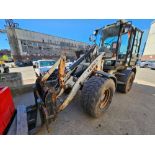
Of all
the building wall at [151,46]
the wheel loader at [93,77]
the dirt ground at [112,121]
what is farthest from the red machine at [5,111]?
the building wall at [151,46]

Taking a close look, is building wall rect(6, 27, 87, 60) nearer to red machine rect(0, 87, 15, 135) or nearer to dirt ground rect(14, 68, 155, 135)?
dirt ground rect(14, 68, 155, 135)

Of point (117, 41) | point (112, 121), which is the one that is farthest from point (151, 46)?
point (112, 121)

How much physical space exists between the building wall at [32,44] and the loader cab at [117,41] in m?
22.4

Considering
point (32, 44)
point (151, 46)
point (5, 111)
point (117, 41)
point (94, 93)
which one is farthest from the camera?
point (32, 44)

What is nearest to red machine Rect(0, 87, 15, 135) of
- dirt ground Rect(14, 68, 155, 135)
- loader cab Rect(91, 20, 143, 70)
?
dirt ground Rect(14, 68, 155, 135)

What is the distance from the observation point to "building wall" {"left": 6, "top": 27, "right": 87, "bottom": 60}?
2909 centimetres

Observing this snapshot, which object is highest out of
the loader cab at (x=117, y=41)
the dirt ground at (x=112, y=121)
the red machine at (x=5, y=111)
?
the loader cab at (x=117, y=41)

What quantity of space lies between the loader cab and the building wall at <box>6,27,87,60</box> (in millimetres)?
22371

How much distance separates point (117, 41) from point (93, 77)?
1.63 meters

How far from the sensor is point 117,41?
3.25 m

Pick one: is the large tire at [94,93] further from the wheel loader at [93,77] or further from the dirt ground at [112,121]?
the dirt ground at [112,121]

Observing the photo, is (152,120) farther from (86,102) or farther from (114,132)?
(86,102)

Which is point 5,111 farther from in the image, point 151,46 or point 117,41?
point 151,46

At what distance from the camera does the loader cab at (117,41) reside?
3208mm
